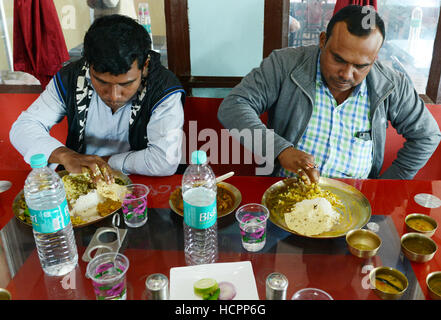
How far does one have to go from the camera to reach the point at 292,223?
149 cm

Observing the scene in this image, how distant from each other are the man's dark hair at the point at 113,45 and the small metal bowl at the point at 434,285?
1.50 metres

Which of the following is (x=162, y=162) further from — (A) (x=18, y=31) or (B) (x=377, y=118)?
(A) (x=18, y=31)

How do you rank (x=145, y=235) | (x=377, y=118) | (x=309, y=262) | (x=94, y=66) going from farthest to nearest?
(x=377, y=118), (x=94, y=66), (x=145, y=235), (x=309, y=262)

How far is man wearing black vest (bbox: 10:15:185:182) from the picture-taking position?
1.79 metres

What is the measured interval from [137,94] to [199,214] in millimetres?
1101

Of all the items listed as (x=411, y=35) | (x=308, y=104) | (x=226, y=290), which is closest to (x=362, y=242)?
(x=226, y=290)

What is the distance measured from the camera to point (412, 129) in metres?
2.23

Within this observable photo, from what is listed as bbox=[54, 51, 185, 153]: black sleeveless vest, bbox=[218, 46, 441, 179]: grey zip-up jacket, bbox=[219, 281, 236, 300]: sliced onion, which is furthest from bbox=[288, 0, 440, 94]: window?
bbox=[219, 281, 236, 300]: sliced onion

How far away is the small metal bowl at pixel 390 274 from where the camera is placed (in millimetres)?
1155

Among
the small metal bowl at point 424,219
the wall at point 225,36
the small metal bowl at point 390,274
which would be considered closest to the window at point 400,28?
the wall at point 225,36

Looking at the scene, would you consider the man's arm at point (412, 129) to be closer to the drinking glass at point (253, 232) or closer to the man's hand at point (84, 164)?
the drinking glass at point (253, 232)

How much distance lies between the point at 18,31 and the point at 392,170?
286cm
